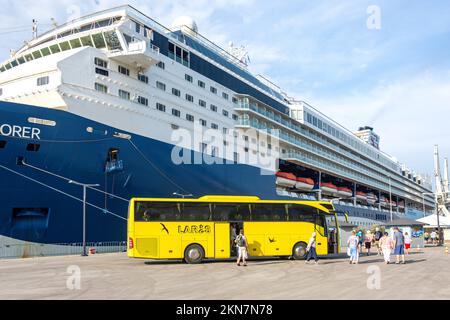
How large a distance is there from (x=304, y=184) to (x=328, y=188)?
7.43 meters

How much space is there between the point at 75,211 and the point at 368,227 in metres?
52.7

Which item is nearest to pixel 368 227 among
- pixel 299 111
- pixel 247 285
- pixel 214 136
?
pixel 299 111

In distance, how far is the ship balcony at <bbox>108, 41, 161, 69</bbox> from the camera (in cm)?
2612

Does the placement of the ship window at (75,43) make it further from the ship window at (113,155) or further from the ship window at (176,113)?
the ship window at (113,155)

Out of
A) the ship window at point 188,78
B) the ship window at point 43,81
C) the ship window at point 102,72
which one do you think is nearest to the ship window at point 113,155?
the ship window at point 102,72

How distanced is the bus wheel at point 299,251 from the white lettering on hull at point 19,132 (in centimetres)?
1352

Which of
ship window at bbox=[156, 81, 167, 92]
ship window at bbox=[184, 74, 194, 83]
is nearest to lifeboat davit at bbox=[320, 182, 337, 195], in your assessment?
ship window at bbox=[184, 74, 194, 83]

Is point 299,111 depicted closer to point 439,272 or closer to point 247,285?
point 439,272

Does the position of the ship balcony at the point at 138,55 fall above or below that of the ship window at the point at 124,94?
above

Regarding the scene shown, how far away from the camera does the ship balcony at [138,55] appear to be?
85.7ft

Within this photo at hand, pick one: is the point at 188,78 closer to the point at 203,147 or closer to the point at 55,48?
the point at 203,147

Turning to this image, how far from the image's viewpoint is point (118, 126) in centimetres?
2561

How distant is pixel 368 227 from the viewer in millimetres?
66188
